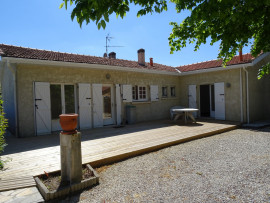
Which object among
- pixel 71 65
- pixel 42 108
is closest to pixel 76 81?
pixel 71 65

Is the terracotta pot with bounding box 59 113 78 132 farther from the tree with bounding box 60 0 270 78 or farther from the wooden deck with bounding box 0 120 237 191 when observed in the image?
the tree with bounding box 60 0 270 78

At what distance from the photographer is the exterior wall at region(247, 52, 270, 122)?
9438 mm

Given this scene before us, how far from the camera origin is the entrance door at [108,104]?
9312 millimetres

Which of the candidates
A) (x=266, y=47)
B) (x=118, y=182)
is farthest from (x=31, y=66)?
(x=266, y=47)

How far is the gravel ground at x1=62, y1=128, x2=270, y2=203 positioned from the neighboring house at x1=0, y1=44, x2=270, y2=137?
15.0 ft

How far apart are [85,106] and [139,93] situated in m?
3.43

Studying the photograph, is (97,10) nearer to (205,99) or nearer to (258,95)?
(258,95)

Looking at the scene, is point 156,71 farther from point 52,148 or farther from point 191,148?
point 52,148

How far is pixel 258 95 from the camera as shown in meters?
9.90

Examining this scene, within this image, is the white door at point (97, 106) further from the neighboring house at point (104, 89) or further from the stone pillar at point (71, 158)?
the stone pillar at point (71, 158)

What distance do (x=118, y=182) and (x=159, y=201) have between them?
0.93m

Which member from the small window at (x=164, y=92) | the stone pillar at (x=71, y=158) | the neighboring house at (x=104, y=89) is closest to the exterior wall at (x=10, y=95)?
the neighboring house at (x=104, y=89)

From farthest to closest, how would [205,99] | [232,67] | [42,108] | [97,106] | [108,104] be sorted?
[205,99] < [108,104] < [232,67] < [97,106] < [42,108]

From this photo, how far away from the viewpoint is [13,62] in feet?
21.5
